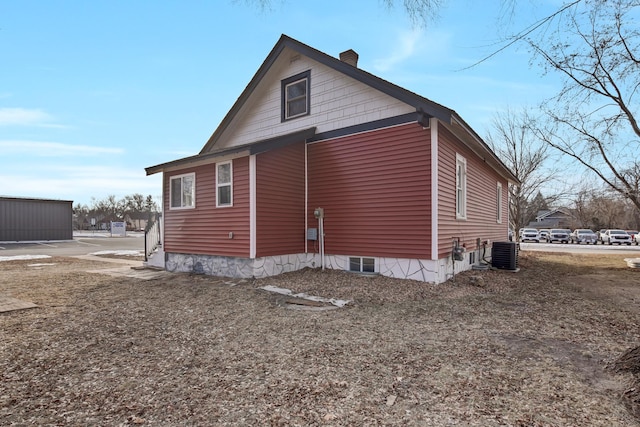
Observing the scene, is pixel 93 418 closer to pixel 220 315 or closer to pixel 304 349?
pixel 304 349

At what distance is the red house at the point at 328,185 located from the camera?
797cm

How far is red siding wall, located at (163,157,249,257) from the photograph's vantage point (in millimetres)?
8578

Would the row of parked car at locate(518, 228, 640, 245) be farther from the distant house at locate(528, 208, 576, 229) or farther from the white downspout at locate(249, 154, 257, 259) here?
the white downspout at locate(249, 154, 257, 259)

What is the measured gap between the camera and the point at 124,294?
284 inches

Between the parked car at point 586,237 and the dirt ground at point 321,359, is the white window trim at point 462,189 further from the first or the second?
Answer: the parked car at point 586,237

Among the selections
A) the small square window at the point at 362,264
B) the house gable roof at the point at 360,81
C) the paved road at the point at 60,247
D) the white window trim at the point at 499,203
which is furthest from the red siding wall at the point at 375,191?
the paved road at the point at 60,247

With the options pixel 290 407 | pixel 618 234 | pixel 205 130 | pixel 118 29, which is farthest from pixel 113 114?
pixel 618 234

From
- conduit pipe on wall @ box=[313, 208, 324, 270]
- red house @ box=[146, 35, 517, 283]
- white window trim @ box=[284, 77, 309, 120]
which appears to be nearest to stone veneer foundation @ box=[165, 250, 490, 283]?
red house @ box=[146, 35, 517, 283]

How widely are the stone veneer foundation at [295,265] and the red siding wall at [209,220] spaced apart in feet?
0.83

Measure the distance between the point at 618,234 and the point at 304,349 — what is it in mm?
38663

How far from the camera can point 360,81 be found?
877 cm

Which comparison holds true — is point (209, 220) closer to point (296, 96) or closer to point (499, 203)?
point (296, 96)

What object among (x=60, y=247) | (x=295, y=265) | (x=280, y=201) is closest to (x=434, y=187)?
(x=280, y=201)

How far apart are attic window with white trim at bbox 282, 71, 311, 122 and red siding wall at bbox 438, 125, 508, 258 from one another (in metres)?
4.16
